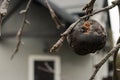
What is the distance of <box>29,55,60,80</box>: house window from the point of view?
641cm

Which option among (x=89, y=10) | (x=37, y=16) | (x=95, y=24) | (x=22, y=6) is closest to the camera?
(x=89, y=10)

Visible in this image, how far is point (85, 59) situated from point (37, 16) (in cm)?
88

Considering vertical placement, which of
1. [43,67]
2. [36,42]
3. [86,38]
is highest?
[86,38]

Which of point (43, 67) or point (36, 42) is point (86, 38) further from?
point (36, 42)

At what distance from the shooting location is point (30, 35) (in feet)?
21.3

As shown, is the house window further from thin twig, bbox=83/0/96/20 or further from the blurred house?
thin twig, bbox=83/0/96/20

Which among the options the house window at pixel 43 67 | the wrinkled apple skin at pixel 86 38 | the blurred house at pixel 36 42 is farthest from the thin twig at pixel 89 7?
the house window at pixel 43 67

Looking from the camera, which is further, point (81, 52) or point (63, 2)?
point (63, 2)

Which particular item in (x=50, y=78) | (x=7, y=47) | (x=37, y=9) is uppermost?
(x=37, y=9)

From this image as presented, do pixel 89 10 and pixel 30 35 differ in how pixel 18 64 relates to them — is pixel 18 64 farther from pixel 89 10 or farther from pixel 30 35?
pixel 89 10

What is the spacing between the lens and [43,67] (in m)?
6.44

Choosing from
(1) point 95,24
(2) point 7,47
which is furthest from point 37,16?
(1) point 95,24

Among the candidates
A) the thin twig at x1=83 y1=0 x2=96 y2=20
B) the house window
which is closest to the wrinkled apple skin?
the thin twig at x1=83 y1=0 x2=96 y2=20

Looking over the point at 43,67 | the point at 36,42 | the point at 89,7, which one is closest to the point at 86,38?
the point at 89,7
